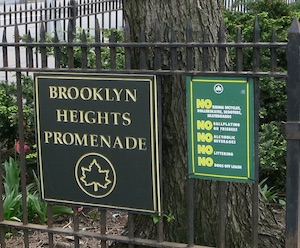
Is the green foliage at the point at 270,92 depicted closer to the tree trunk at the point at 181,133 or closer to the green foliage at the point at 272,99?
the green foliage at the point at 272,99

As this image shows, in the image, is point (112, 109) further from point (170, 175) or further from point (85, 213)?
→ point (85, 213)

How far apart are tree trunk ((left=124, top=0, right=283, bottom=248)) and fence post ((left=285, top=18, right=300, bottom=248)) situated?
59 centimetres

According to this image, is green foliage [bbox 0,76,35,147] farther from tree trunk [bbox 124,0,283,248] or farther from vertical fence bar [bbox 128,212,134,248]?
vertical fence bar [bbox 128,212,134,248]

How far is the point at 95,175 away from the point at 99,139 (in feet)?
0.73

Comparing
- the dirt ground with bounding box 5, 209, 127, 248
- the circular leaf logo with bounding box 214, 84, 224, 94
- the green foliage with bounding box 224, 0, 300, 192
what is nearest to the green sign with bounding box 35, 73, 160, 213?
the circular leaf logo with bounding box 214, 84, 224, 94

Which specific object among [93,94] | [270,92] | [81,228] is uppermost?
[93,94]

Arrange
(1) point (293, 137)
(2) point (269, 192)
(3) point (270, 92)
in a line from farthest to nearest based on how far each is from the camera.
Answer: (3) point (270, 92), (2) point (269, 192), (1) point (293, 137)

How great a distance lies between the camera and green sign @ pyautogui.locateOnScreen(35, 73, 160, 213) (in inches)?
137

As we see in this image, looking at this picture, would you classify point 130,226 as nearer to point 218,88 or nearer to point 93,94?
point 93,94

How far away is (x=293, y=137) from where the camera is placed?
126 inches

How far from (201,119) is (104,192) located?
752 millimetres

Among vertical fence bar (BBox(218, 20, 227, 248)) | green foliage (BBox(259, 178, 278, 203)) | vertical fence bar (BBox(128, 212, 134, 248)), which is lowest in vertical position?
green foliage (BBox(259, 178, 278, 203))

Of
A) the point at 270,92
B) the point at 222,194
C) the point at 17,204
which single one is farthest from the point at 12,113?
the point at 222,194

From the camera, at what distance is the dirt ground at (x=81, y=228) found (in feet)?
14.4
